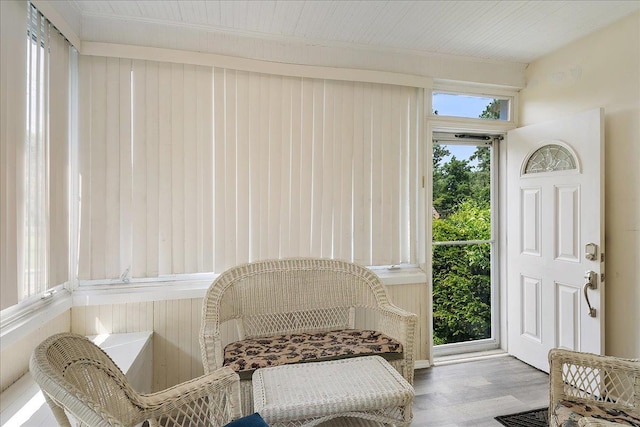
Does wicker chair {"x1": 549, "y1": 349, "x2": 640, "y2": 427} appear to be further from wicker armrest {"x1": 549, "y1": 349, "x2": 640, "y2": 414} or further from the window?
the window

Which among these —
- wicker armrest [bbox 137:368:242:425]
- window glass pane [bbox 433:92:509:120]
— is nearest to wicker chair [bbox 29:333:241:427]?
wicker armrest [bbox 137:368:242:425]

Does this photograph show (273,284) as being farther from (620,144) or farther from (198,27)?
(620,144)

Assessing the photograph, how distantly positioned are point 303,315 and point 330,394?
899mm

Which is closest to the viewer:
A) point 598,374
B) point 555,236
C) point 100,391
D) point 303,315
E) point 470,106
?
point 100,391

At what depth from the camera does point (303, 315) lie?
7.92 feet

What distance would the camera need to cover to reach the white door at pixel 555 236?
232cm

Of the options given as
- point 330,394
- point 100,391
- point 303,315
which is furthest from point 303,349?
point 100,391

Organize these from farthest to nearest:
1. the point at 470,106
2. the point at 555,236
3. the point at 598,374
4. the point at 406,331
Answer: the point at 470,106 < the point at 555,236 < the point at 406,331 < the point at 598,374

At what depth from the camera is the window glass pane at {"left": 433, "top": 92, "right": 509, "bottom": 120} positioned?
9.76 feet

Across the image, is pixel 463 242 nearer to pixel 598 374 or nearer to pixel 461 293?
pixel 461 293

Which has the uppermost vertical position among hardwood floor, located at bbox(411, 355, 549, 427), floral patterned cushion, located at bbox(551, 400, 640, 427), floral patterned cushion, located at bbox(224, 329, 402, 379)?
floral patterned cushion, located at bbox(224, 329, 402, 379)

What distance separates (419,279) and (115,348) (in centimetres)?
217

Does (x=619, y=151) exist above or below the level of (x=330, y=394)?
above

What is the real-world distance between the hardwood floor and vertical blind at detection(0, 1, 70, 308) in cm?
226
